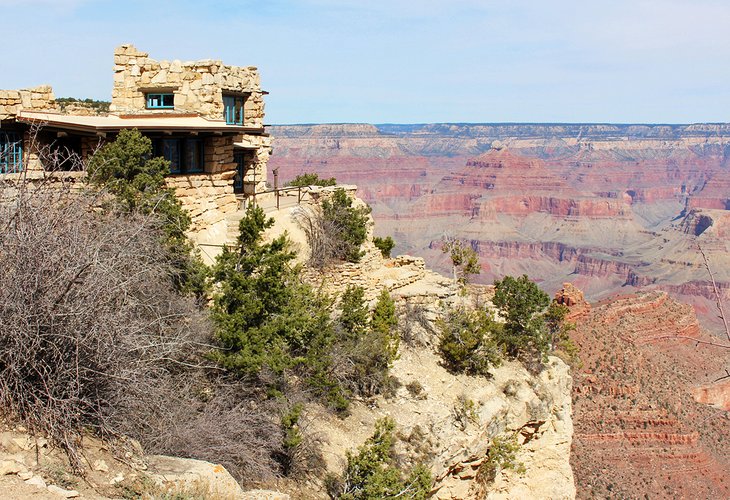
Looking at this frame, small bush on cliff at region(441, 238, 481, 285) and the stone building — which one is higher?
the stone building

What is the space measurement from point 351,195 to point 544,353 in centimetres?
755

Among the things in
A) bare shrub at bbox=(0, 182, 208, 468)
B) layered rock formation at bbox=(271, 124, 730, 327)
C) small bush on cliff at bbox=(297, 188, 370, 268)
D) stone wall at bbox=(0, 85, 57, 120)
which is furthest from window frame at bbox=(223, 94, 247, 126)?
layered rock formation at bbox=(271, 124, 730, 327)

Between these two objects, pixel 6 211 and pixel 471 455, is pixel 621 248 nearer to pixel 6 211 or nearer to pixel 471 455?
pixel 471 455

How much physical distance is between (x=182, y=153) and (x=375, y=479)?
9.54 metres

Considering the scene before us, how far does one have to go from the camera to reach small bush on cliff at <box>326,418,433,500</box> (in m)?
13.7

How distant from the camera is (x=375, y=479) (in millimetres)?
13672

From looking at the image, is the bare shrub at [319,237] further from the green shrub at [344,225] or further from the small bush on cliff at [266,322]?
the small bush on cliff at [266,322]

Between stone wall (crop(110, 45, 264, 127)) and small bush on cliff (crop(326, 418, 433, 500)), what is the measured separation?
11.0 meters

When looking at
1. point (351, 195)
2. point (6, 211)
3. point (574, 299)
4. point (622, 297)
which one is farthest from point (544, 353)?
point (622, 297)

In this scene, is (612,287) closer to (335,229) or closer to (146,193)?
(335,229)

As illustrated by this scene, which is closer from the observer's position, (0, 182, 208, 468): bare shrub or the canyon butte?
(0, 182, 208, 468): bare shrub

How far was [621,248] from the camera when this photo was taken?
164 meters

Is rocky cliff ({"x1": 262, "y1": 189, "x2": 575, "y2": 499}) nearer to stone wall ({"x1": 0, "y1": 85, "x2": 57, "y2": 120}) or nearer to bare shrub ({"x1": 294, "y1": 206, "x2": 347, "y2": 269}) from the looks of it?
bare shrub ({"x1": 294, "y1": 206, "x2": 347, "y2": 269})

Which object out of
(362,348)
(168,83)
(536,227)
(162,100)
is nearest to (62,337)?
(362,348)
